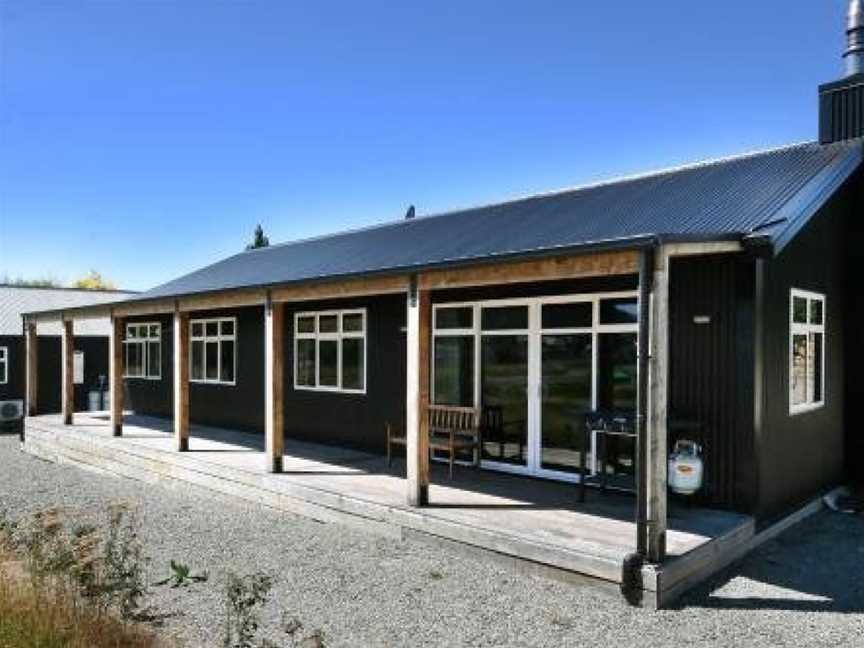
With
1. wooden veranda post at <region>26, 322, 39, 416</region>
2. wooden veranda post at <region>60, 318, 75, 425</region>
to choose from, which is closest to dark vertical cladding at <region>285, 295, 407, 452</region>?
wooden veranda post at <region>60, 318, 75, 425</region>

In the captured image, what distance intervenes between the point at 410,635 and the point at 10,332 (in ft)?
63.5

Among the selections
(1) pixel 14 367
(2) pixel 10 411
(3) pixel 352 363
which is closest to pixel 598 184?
(3) pixel 352 363

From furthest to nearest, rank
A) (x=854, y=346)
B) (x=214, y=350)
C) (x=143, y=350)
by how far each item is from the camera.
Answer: (x=143, y=350) → (x=214, y=350) → (x=854, y=346)

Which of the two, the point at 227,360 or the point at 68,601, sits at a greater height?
the point at 227,360

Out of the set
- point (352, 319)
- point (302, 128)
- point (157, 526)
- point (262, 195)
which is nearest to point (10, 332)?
point (262, 195)

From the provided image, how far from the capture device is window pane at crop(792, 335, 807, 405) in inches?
291

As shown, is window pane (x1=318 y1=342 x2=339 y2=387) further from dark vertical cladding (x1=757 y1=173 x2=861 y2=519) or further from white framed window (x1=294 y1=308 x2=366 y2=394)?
dark vertical cladding (x1=757 y1=173 x2=861 y2=519)

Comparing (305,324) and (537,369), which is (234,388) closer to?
(305,324)

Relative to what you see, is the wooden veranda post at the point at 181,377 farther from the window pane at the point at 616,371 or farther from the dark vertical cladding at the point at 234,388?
the window pane at the point at 616,371

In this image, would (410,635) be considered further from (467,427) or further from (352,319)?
(352,319)

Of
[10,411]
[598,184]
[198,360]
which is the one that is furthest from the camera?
[10,411]

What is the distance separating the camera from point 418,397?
6.86 metres

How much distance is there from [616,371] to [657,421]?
2.44m

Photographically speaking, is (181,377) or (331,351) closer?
(181,377)
